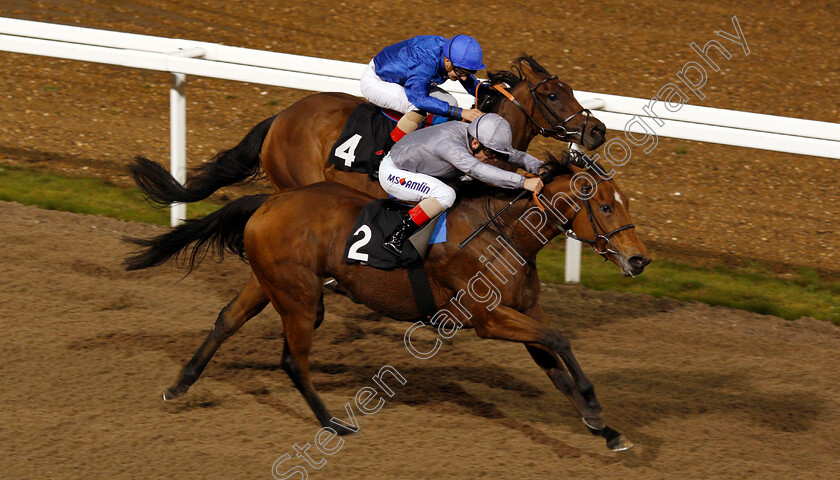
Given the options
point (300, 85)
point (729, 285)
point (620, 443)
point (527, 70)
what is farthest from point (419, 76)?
point (729, 285)

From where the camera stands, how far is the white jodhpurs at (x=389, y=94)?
225 inches

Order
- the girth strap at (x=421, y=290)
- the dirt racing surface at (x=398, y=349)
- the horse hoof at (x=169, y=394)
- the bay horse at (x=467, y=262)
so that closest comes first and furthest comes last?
the bay horse at (x=467, y=262), the dirt racing surface at (x=398, y=349), the girth strap at (x=421, y=290), the horse hoof at (x=169, y=394)

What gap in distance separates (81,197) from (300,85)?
215 centimetres

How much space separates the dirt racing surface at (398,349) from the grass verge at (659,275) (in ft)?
Result: 0.58

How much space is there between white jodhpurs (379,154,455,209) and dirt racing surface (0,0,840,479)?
111 cm

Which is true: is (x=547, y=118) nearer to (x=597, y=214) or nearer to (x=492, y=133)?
(x=492, y=133)

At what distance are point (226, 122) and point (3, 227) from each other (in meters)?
2.86

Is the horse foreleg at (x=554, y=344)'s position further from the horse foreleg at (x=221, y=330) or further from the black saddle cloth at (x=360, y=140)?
the black saddle cloth at (x=360, y=140)

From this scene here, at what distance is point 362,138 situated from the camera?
224 inches

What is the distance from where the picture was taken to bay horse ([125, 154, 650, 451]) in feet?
Answer: 14.5

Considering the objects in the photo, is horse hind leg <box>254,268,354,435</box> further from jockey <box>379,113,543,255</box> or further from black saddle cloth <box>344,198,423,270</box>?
jockey <box>379,113,543,255</box>

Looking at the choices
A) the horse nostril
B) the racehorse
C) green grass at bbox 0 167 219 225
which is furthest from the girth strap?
green grass at bbox 0 167 219 225

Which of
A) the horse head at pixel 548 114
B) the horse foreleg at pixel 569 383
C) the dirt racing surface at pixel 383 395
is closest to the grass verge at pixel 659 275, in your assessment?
the dirt racing surface at pixel 383 395

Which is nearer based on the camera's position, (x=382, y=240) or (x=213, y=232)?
(x=382, y=240)
